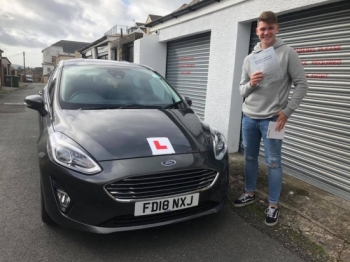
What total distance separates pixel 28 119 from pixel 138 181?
24.6ft

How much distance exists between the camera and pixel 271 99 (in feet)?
8.77

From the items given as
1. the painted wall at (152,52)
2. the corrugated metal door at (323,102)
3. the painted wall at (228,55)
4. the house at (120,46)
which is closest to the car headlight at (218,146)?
the corrugated metal door at (323,102)

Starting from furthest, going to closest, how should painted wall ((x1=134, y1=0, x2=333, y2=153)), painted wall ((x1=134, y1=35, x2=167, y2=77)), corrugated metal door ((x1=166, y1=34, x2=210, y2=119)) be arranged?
painted wall ((x1=134, y1=35, x2=167, y2=77)), corrugated metal door ((x1=166, y1=34, x2=210, y2=119)), painted wall ((x1=134, y1=0, x2=333, y2=153))

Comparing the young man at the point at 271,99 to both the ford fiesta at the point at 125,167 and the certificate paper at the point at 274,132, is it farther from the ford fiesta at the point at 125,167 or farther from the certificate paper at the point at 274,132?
the ford fiesta at the point at 125,167

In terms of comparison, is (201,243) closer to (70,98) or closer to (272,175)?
(272,175)

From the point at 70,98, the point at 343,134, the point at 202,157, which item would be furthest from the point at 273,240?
the point at 70,98

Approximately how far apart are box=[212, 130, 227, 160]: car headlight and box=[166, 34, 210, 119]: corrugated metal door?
3361mm

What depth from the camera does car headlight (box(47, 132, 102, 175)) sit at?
2.15 meters

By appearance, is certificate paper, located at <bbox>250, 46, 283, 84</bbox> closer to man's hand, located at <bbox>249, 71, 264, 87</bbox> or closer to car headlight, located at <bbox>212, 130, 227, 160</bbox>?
man's hand, located at <bbox>249, 71, 264, 87</bbox>

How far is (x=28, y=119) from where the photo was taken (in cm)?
846

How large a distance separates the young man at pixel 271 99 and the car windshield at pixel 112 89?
3.15ft

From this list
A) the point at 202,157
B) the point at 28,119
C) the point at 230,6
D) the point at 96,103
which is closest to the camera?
the point at 202,157

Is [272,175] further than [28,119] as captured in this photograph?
No

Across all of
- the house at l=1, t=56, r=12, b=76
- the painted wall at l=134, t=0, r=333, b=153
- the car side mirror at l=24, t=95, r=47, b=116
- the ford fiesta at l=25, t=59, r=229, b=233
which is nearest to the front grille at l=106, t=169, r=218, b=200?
the ford fiesta at l=25, t=59, r=229, b=233
